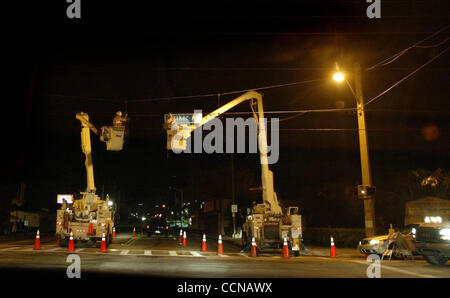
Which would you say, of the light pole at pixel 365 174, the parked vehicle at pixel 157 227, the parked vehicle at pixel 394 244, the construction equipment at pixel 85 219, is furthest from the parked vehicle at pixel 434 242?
the parked vehicle at pixel 157 227

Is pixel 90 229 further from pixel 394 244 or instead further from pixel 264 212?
pixel 394 244

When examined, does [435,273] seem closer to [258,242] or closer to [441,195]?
[258,242]

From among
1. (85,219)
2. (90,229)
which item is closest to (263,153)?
(90,229)

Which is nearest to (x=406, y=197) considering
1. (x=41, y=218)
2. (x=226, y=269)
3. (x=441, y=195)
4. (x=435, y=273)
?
(x=441, y=195)

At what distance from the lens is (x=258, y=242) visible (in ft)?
63.0

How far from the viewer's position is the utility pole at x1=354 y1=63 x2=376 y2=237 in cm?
1856

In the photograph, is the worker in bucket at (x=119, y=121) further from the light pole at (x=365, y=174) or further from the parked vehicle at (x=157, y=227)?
the parked vehicle at (x=157, y=227)

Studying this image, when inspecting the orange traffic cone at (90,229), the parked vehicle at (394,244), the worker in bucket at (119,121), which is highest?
the worker in bucket at (119,121)

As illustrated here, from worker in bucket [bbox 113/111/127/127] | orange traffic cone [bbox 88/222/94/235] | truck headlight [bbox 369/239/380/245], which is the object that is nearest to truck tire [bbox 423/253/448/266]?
truck headlight [bbox 369/239/380/245]

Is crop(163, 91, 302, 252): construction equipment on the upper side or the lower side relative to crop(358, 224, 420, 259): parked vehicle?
upper

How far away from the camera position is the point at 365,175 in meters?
18.9

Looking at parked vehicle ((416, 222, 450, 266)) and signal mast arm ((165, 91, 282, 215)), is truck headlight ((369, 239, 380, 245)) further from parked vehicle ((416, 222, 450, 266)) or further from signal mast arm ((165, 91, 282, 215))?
signal mast arm ((165, 91, 282, 215))

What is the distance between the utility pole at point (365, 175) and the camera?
731 inches

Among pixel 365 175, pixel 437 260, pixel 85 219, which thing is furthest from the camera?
pixel 85 219
